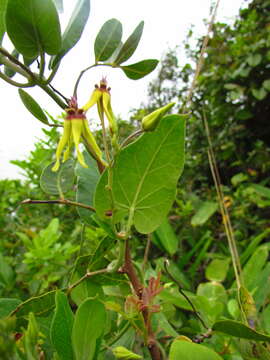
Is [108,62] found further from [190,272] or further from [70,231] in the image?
[190,272]

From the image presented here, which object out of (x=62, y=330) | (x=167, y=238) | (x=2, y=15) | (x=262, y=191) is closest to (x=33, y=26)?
(x=2, y=15)

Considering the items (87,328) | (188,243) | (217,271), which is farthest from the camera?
(188,243)

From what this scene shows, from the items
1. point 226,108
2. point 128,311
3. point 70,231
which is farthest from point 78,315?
point 226,108

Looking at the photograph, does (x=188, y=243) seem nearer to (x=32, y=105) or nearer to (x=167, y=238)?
(x=167, y=238)

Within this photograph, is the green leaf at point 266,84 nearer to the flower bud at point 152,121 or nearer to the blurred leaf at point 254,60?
the blurred leaf at point 254,60

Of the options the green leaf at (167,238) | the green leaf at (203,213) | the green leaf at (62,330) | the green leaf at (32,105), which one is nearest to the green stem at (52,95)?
the green leaf at (32,105)

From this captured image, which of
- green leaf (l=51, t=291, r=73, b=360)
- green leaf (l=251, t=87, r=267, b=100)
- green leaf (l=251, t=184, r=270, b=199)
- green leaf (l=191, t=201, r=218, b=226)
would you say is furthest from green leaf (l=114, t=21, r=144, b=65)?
green leaf (l=251, t=87, r=267, b=100)

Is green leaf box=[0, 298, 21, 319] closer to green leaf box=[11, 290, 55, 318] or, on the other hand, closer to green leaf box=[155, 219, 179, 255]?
green leaf box=[11, 290, 55, 318]
